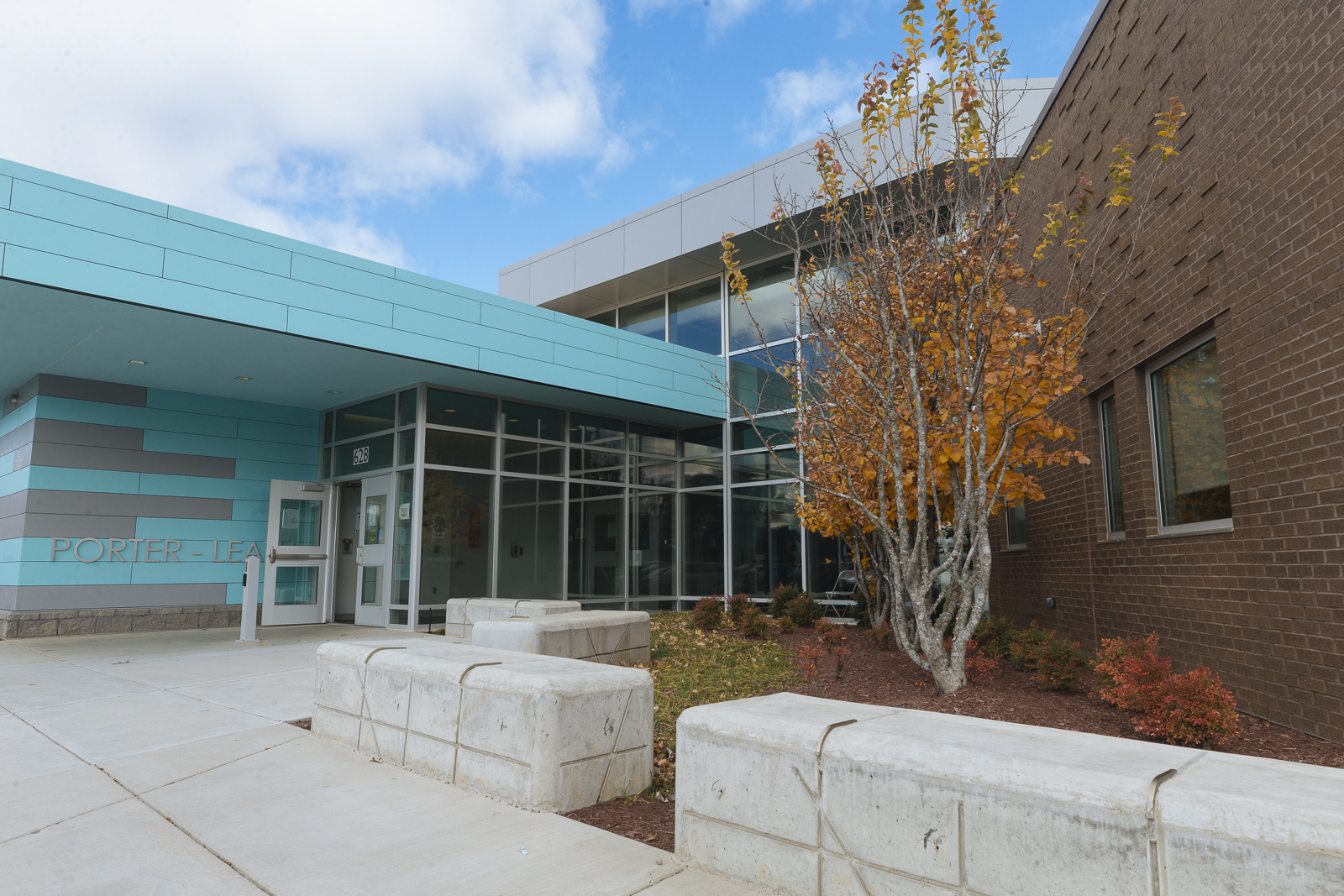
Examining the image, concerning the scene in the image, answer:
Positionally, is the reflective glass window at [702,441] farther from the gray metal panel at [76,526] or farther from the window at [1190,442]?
the gray metal panel at [76,526]

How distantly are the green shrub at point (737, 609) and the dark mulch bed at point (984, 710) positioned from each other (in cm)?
397

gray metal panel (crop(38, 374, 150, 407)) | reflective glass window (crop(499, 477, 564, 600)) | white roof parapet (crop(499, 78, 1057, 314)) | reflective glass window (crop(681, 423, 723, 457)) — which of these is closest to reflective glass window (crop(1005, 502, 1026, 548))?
white roof parapet (crop(499, 78, 1057, 314))

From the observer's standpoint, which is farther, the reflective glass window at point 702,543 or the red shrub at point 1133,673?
the reflective glass window at point 702,543

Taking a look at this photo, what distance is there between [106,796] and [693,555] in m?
13.3

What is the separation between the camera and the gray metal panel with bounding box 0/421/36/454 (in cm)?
1230

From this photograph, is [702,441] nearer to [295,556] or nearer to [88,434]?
[295,556]

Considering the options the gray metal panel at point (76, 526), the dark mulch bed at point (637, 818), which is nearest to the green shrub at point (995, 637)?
the dark mulch bed at point (637, 818)

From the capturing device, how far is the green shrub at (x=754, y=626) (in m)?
11.5

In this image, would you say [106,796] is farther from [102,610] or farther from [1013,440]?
[102,610]

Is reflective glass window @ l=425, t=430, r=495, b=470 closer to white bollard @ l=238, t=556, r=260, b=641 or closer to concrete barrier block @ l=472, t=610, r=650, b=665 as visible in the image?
white bollard @ l=238, t=556, r=260, b=641

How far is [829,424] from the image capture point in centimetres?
719

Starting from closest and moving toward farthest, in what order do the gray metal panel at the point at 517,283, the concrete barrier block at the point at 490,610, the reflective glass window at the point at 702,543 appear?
the concrete barrier block at the point at 490,610
the reflective glass window at the point at 702,543
the gray metal panel at the point at 517,283

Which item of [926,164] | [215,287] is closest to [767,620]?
[926,164]

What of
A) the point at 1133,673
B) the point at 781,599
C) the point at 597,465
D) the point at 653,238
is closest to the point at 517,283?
the point at 653,238
